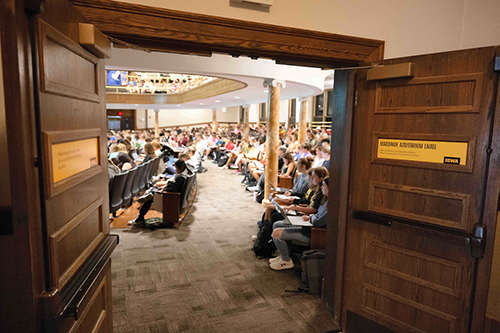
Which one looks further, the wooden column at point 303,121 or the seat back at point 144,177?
the wooden column at point 303,121

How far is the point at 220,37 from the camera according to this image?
1.87m

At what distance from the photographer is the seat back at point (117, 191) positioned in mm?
4605

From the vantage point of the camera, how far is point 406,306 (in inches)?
86.0

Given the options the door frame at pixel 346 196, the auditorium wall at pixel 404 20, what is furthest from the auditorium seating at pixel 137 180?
the auditorium wall at pixel 404 20

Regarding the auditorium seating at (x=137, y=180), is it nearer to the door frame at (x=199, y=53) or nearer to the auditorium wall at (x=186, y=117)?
the door frame at (x=199, y=53)

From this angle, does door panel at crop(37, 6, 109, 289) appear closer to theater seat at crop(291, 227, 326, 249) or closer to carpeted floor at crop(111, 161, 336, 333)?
carpeted floor at crop(111, 161, 336, 333)

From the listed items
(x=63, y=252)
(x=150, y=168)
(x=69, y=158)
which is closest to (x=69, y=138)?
(x=69, y=158)

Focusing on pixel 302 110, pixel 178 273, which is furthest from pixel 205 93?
pixel 178 273

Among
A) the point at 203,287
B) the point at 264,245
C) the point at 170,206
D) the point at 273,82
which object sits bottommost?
the point at 203,287

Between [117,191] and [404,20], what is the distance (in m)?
Result: 4.07

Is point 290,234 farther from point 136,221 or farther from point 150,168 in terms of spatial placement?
point 150,168

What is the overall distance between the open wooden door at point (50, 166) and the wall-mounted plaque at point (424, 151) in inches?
69.7

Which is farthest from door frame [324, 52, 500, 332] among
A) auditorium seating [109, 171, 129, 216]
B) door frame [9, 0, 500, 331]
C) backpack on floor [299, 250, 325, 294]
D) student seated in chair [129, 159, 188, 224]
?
auditorium seating [109, 171, 129, 216]

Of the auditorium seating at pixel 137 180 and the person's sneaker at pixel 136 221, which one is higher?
the auditorium seating at pixel 137 180
